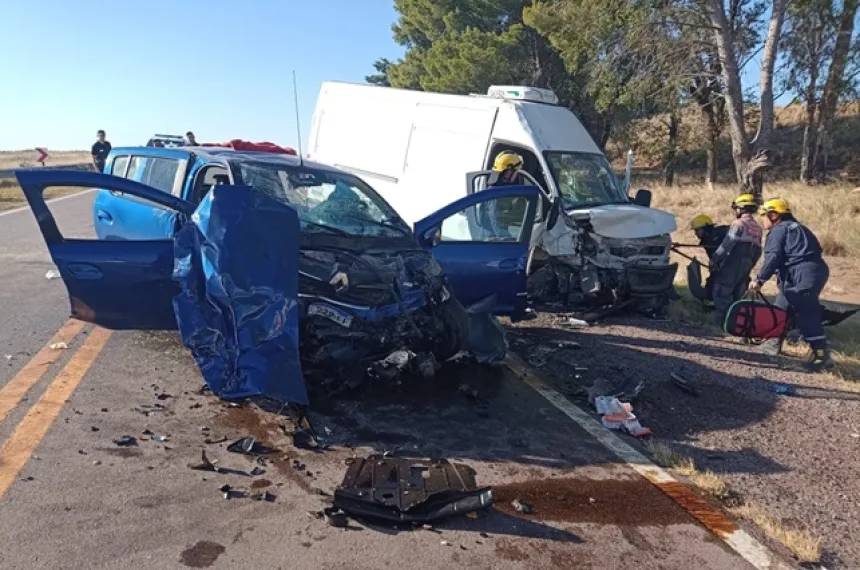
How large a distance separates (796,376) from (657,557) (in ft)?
13.4

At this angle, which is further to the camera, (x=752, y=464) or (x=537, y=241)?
(x=537, y=241)

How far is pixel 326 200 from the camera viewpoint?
20.2 ft

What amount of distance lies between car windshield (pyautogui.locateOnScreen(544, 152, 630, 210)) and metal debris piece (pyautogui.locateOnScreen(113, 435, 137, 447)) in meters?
6.06

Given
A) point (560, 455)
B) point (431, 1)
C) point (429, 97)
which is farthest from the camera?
point (431, 1)

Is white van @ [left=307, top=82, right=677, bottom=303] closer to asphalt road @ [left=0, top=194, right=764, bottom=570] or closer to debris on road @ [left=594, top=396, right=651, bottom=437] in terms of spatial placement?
debris on road @ [left=594, top=396, right=651, bottom=437]

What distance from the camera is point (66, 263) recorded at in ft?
16.4

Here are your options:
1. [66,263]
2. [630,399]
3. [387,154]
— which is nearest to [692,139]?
[387,154]

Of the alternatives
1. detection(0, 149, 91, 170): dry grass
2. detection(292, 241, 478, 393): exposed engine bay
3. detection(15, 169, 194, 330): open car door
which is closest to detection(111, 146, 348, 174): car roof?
detection(15, 169, 194, 330): open car door

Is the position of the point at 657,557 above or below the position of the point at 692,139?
below

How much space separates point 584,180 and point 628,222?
A: 1.17 m

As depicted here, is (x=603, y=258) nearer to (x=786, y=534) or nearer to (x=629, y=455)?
(x=629, y=455)

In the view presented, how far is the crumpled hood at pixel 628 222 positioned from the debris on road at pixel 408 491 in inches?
200

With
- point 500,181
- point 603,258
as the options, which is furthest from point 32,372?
point 603,258

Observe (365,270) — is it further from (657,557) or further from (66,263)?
(657,557)
